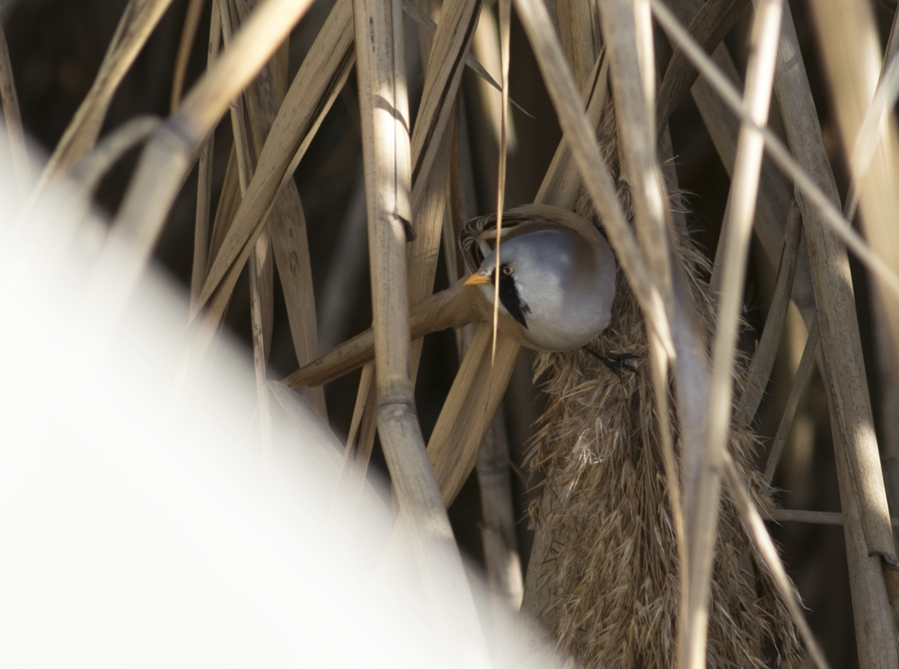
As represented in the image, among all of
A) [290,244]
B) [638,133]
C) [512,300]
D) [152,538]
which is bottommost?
[152,538]

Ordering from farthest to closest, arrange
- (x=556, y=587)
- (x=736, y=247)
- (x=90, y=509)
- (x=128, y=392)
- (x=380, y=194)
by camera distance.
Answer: (x=128, y=392)
(x=556, y=587)
(x=90, y=509)
(x=380, y=194)
(x=736, y=247)

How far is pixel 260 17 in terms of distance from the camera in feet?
1.10

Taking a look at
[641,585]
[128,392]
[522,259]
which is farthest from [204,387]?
[641,585]

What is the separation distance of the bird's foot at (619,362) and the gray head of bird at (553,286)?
Result: 0.12 feet

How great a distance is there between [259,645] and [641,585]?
1.14ft

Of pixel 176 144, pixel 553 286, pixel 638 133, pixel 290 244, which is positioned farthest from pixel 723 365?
pixel 290 244

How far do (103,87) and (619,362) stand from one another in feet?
1.55

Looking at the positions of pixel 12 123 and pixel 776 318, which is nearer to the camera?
pixel 12 123

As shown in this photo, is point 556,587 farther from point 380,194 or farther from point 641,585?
point 380,194

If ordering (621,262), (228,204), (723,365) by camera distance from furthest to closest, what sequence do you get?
(228,204)
(621,262)
(723,365)

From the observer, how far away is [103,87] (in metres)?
0.37

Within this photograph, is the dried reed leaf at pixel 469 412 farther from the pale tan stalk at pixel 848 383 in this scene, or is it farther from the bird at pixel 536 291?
the pale tan stalk at pixel 848 383

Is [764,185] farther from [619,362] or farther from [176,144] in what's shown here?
[176,144]

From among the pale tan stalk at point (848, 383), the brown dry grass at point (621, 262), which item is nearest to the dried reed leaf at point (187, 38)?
the brown dry grass at point (621, 262)
